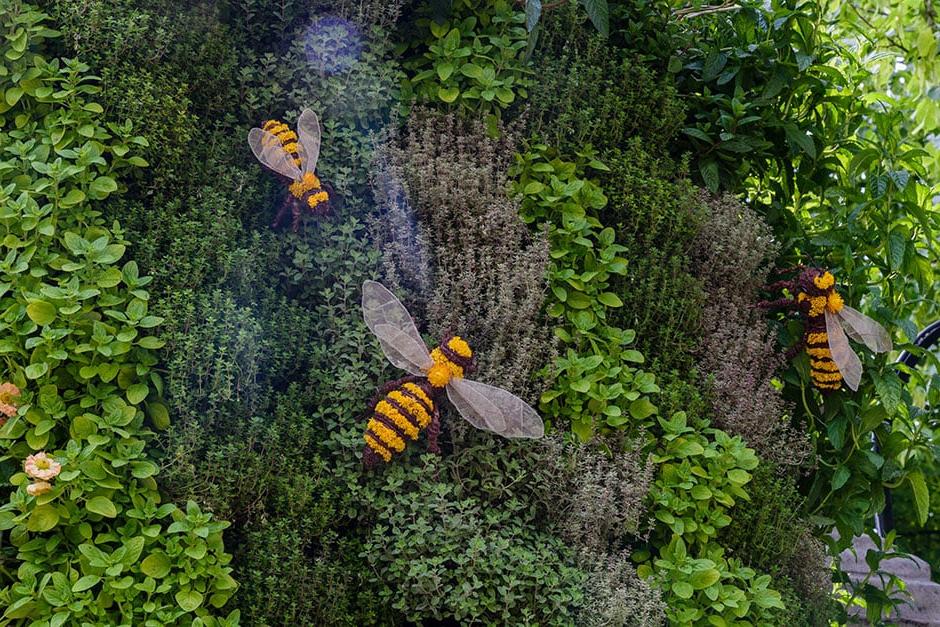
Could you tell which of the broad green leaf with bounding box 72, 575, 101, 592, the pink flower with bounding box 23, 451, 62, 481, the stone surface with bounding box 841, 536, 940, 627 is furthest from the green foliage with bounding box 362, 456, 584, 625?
the stone surface with bounding box 841, 536, 940, 627

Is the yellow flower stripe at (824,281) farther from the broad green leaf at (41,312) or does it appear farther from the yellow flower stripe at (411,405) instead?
the broad green leaf at (41,312)

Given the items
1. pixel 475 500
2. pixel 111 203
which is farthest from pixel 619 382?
pixel 111 203

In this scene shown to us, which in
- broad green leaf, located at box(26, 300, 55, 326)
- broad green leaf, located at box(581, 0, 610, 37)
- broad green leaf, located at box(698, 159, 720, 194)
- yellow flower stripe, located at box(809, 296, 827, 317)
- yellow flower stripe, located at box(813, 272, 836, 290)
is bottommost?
broad green leaf, located at box(26, 300, 55, 326)

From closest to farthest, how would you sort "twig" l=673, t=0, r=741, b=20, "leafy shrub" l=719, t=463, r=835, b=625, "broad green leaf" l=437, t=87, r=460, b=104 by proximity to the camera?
"leafy shrub" l=719, t=463, r=835, b=625 → "broad green leaf" l=437, t=87, r=460, b=104 → "twig" l=673, t=0, r=741, b=20

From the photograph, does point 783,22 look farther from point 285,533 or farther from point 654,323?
point 285,533

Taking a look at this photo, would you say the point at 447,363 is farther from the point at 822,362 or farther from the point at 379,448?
the point at 822,362

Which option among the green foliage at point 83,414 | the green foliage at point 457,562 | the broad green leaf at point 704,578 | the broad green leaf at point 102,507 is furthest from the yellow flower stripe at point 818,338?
the broad green leaf at point 102,507

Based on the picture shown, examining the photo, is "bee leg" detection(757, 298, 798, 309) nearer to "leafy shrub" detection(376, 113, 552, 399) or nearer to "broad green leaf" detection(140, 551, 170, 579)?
"leafy shrub" detection(376, 113, 552, 399)
